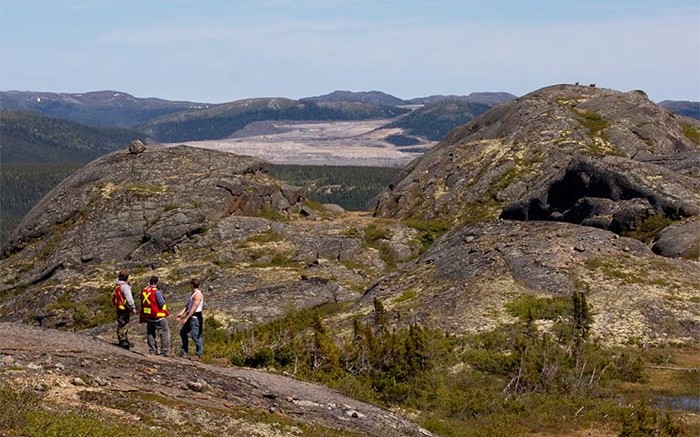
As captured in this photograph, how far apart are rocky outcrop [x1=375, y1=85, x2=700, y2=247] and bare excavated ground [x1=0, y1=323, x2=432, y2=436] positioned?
4131cm

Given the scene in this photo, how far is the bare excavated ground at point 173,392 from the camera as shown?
21.0 meters

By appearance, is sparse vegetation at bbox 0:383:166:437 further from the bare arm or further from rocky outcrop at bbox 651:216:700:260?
rocky outcrop at bbox 651:216:700:260

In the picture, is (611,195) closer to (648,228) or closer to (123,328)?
(648,228)

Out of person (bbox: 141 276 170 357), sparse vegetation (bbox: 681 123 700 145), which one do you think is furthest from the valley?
person (bbox: 141 276 170 357)

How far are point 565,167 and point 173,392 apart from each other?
56107 millimetres

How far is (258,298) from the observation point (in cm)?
5459

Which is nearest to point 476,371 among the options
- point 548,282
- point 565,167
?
point 548,282

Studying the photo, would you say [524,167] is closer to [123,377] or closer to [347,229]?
[347,229]

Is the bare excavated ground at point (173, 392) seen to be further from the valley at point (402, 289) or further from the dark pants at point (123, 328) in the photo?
the dark pants at point (123, 328)

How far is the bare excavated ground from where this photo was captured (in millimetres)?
21000

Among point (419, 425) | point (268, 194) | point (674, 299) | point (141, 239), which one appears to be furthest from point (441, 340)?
point (268, 194)

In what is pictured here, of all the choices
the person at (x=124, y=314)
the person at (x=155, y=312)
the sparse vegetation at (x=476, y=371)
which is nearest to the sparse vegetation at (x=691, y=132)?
the sparse vegetation at (x=476, y=371)

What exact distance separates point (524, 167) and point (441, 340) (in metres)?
52.8

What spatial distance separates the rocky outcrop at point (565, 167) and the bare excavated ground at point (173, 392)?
41313mm
